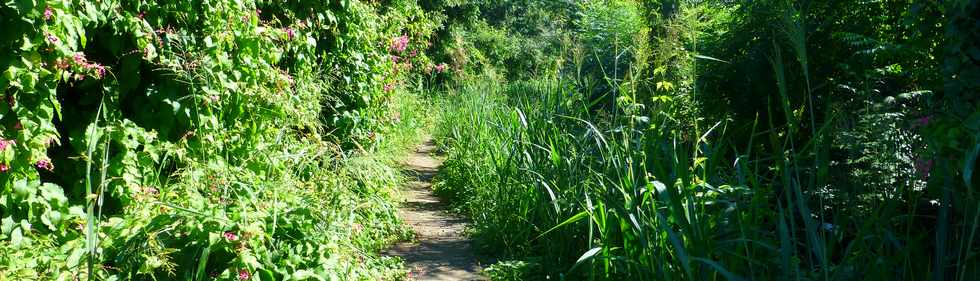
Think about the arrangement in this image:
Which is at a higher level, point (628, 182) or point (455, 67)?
point (455, 67)

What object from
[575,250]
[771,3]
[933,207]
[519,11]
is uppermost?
[519,11]

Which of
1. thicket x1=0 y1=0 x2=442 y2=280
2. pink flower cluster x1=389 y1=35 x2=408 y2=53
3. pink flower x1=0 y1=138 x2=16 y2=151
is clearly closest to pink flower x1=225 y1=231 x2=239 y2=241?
thicket x1=0 y1=0 x2=442 y2=280

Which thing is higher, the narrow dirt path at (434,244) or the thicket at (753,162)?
the thicket at (753,162)

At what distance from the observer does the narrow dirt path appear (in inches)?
200

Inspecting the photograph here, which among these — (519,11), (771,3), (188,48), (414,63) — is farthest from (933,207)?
(519,11)

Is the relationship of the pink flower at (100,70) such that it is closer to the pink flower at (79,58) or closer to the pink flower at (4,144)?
the pink flower at (79,58)

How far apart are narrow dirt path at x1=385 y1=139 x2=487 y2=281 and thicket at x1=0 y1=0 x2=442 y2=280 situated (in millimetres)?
344

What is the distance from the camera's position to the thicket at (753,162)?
277cm

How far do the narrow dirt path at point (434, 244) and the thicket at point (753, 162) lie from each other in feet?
0.65

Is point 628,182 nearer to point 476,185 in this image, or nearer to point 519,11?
point 476,185

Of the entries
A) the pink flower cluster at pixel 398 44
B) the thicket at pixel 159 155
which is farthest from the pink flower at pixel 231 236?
the pink flower cluster at pixel 398 44

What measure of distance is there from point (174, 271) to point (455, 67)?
55.2 feet

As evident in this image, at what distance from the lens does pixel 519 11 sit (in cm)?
3266

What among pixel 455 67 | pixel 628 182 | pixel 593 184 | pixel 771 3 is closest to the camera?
pixel 628 182
